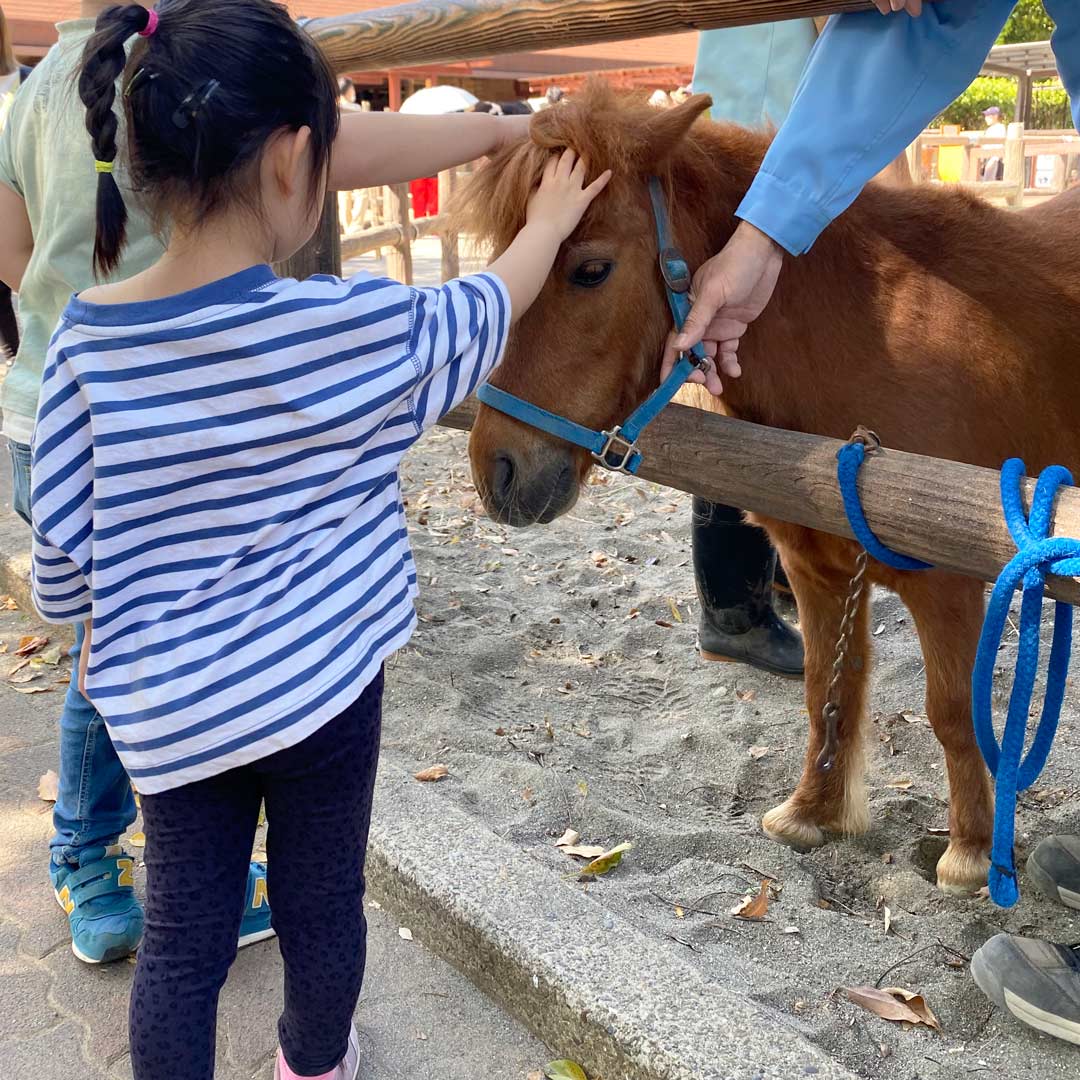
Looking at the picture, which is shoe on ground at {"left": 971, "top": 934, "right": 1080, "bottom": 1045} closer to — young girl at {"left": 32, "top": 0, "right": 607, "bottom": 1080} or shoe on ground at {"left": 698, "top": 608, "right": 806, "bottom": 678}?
young girl at {"left": 32, "top": 0, "right": 607, "bottom": 1080}

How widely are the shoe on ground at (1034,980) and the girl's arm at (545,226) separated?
1535 millimetres

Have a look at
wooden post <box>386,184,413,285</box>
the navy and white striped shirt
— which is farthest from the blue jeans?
wooden post <box>386,184,413,285</box>

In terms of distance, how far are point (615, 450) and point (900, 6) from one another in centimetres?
97

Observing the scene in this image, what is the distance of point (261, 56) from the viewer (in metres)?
1.35

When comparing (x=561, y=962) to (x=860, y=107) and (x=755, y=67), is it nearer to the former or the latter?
(x=860, y=107)

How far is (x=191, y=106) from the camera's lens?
1312 millimetres

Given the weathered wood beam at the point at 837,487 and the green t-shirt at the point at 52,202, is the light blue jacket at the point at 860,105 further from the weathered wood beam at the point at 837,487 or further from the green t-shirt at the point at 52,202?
the green t-shirt at the point at 52,202

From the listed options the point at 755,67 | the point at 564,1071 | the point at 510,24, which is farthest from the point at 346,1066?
the point at 755,67

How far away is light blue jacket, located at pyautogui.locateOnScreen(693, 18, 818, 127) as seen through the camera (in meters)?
3.11

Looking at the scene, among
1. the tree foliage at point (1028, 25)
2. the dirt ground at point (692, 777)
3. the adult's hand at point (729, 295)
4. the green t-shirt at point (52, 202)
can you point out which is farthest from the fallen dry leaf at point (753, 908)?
the tree foliage at point (1028, 25)

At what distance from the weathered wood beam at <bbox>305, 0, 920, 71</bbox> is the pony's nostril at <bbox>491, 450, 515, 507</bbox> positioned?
99cm

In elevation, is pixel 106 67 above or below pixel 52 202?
above

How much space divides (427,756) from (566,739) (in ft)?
1.45

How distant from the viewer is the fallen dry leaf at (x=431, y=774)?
2883 millimetres
